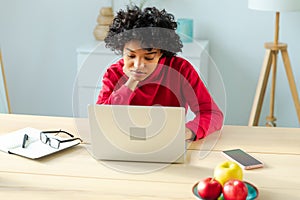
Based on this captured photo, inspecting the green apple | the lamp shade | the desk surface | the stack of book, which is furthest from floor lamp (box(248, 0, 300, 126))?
the green apple

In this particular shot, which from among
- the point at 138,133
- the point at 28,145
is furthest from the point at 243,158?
the point at 28,145

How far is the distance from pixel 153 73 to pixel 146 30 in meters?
0.20

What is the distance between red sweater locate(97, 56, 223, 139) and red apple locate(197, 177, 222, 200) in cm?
60

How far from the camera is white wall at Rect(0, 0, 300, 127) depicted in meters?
3.47

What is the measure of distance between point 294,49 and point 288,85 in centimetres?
24

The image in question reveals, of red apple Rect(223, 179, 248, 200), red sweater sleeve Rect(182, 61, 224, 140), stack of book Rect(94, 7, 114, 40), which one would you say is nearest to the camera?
red apple Rect(223, 179, 248, 200)

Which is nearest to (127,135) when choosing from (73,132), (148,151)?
(148,151)

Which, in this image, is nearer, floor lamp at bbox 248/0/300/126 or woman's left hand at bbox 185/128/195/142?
woman's left hand at bbox 185/128/195/142

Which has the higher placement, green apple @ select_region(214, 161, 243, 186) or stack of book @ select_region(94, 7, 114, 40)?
stack of book @ select_region(94, 7, 114, 40)

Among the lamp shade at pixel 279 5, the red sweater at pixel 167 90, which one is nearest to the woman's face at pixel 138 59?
the red sweater at pixel 167 90

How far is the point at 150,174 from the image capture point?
162 cm

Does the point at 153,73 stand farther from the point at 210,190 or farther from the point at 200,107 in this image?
the point at 210,190

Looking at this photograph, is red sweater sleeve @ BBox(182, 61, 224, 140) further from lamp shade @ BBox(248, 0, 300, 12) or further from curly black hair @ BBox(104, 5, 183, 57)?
lamp shade @ BBox(248, 0, 300, 12)

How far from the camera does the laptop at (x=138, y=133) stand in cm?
163
